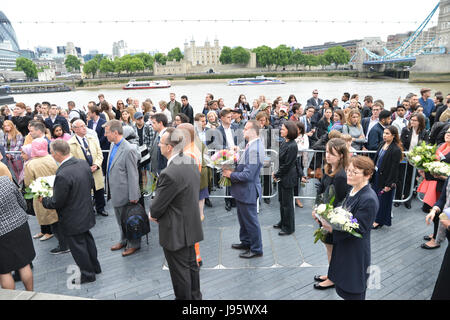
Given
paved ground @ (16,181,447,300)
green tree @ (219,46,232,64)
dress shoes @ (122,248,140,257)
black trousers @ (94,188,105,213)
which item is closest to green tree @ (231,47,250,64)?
green tree @ (219,46,232,64)

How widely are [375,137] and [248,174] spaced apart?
3.05 metres

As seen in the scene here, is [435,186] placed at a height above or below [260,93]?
below

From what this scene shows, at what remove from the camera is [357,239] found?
2.45 metres

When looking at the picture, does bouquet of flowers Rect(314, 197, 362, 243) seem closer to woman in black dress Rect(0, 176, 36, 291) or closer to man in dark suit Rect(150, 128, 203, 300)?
man in dark suit Rect(150, 128, 203, 300)

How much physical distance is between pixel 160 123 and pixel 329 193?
249 centimetres

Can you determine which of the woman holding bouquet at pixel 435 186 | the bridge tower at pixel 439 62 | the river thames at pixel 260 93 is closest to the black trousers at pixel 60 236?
the woman holding bouquet at pixel 435 186

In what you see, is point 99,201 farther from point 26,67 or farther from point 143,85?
point 26,67

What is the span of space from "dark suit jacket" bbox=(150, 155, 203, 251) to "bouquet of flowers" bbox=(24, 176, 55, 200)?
5.06 feet

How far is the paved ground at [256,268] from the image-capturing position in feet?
10.2

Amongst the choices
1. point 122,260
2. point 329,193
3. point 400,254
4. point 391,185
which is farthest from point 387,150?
point 122,260

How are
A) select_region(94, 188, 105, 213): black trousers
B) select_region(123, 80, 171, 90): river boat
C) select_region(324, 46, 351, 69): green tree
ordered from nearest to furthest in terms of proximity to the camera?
select_region(94, 188, 105, 213): black trousers → select_region(123, 80, 171, 90): river boat → select_region(324, 46, 351, 69): green tree

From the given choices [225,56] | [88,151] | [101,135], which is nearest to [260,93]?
[101,135]

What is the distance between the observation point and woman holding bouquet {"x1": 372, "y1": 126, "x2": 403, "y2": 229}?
157 inches

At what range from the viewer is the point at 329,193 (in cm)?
268
